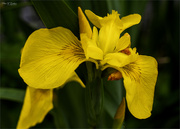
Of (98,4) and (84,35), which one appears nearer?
(84,35)

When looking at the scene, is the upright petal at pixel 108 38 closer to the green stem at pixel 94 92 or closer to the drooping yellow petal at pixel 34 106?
the green stem at pixel 94 92

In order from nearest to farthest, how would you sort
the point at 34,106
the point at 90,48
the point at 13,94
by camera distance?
the point at 90,48 → the point at 34,106 → the point at 13,94

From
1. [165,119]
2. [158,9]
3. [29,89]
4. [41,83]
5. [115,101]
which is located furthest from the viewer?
[158,9]

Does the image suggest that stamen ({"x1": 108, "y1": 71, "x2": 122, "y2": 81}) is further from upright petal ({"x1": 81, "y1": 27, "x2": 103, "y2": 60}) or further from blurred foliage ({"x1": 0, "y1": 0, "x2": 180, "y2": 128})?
blurred foliage ({"x1": 0, "y1": 0, "x2": 180, "y2": 128})

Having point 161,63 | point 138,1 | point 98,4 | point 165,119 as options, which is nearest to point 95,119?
point 98,4

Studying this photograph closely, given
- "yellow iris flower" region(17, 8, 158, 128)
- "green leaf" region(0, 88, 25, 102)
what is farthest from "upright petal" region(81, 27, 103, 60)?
"green leaf" region(0, 88, 25, 102)

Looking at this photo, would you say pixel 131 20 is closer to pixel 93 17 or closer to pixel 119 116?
pixel 93 17

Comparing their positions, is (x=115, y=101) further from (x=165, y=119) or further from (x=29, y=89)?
(x=165, y=119)

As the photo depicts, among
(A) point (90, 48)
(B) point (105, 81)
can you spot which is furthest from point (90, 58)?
(B) point (105, 81)
